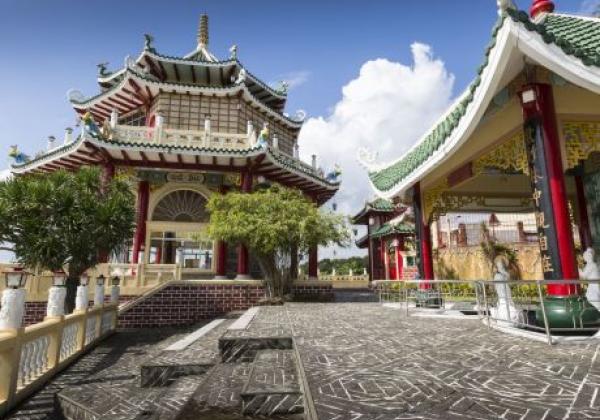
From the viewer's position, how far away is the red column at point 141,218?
1512 cm

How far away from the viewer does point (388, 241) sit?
27188 mm

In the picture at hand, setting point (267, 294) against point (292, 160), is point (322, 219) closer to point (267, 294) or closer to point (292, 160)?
point (267, 294)

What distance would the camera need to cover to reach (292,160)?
1762cm

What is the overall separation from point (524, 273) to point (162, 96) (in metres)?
21.4

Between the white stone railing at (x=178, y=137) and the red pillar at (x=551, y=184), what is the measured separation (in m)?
11.4

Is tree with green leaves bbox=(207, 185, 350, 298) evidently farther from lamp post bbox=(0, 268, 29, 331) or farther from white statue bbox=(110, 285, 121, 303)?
lamp post bbox=(0, 268, 29, 331)

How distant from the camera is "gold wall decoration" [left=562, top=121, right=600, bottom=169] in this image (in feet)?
18.9

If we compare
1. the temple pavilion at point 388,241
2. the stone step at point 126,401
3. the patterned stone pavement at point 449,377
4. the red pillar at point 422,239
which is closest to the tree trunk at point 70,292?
the stone step at point 126,401

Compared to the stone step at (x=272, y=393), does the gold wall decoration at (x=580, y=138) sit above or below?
above

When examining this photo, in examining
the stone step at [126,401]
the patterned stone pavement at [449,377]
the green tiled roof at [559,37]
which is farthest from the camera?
the green tiled roof at [559,37]

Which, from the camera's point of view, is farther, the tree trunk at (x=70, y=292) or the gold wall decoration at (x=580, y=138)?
the tree trunk at (x=70, y=292)

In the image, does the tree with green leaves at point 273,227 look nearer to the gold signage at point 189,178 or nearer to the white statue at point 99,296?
the gold signage at point 189,178

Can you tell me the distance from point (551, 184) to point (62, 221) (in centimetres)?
1110

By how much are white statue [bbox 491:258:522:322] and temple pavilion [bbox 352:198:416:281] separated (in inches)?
585
